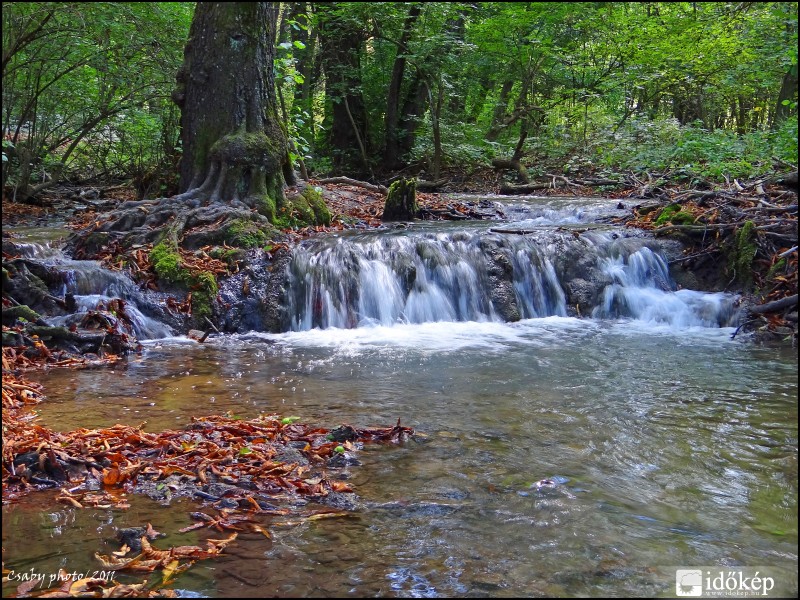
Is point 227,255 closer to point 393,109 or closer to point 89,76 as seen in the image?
point 89,76

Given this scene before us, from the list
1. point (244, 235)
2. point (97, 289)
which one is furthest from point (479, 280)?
point (97, 289)

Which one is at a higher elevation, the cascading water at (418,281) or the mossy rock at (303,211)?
the mossy rock at (303,211)

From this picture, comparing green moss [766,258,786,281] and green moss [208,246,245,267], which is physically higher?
green moss [208,246,245,267]

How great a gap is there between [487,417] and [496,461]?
85 centimetres

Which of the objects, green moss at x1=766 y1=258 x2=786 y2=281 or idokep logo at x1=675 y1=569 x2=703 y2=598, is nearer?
idokep logo at x1=675 y1=569 x2=703 y2=598

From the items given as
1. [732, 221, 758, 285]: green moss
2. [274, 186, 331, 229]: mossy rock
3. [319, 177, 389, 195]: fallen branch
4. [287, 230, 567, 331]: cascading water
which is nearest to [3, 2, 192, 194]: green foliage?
[274, 186, 331, 229]: mossy rock

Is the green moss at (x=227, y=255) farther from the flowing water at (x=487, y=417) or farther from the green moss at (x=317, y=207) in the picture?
the green moss at (x=317, y=207)

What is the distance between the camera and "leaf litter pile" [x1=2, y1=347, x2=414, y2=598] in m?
2.60

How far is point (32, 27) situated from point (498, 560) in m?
11.2

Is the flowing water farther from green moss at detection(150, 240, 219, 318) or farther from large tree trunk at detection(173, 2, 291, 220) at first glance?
large tree trunk at detection(173, 2, 291, 220)

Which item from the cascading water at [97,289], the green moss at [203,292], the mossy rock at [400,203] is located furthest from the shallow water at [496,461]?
the mossy rock at [400,203]

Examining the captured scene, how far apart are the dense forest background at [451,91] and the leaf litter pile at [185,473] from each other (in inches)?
333

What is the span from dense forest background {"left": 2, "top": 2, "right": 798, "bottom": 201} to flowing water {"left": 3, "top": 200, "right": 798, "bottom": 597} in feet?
15.9

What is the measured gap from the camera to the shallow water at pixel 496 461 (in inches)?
103
